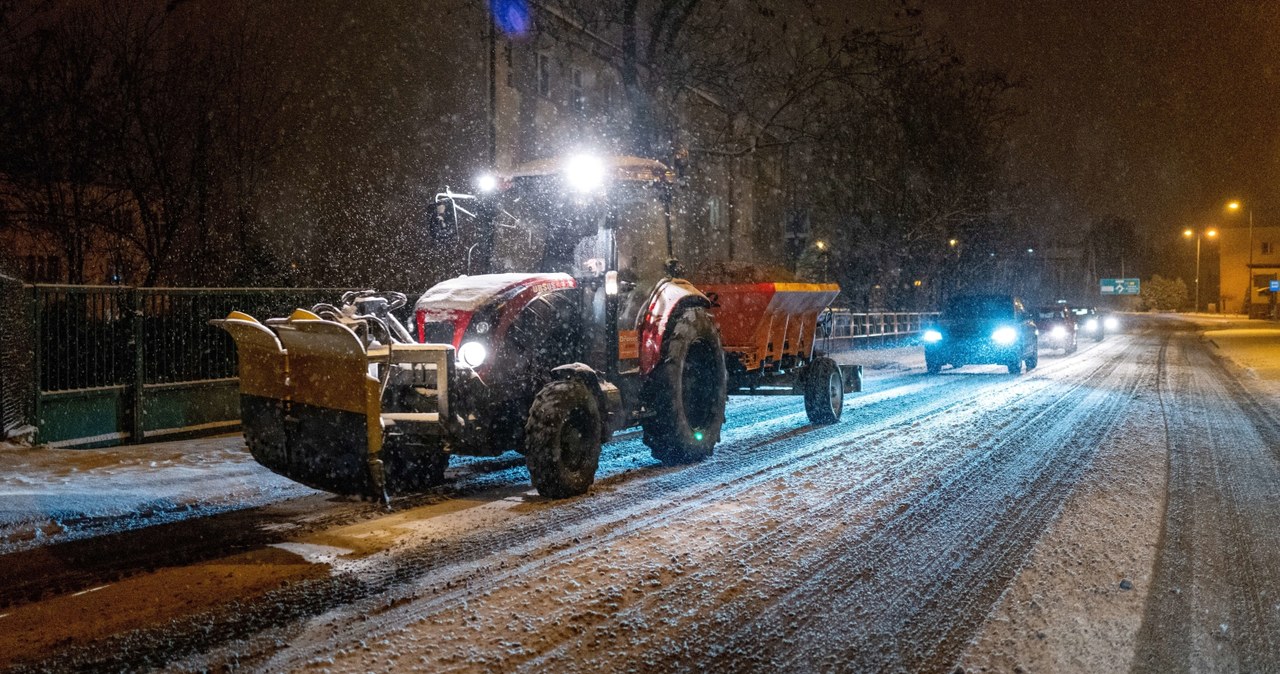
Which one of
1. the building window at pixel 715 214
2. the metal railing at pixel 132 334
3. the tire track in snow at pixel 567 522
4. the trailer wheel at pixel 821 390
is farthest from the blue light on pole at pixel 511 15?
the building window at pixel 715 214

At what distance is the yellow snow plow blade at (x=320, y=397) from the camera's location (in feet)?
18.5

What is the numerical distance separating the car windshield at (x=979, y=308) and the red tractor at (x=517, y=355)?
13770 mm

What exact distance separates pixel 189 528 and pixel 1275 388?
18.8m

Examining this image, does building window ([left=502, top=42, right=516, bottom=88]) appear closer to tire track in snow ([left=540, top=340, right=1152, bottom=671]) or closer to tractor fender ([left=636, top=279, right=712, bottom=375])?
tractor fender ([left=636, top=279, right=712, bottom=375])

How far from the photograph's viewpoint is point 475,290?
276 inches

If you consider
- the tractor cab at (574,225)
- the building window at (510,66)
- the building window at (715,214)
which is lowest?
the tractor cab at (574,225)

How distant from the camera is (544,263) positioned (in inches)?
312

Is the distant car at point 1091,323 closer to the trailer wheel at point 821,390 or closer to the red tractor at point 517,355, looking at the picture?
the trailer wheel at point 821,390

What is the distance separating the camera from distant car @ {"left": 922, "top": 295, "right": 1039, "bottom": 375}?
67.7 feet

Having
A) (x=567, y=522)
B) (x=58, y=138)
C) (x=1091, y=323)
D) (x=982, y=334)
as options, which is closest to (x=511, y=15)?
(x=58, y=138)

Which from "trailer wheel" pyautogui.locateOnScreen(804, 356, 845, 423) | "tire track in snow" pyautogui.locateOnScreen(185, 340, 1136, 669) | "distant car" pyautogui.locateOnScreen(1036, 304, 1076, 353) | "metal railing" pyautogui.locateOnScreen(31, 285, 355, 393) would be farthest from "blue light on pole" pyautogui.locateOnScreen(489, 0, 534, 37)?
"distant car" pyautogui.locateOnScreen(1036, 304, 1076, 353)

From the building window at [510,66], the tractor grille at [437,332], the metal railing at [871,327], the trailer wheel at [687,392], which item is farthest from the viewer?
the metal railing at [871,327]

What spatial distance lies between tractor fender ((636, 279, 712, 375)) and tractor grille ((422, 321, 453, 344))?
1.94 m

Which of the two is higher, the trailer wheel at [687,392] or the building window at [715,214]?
the building window at [715,214]
